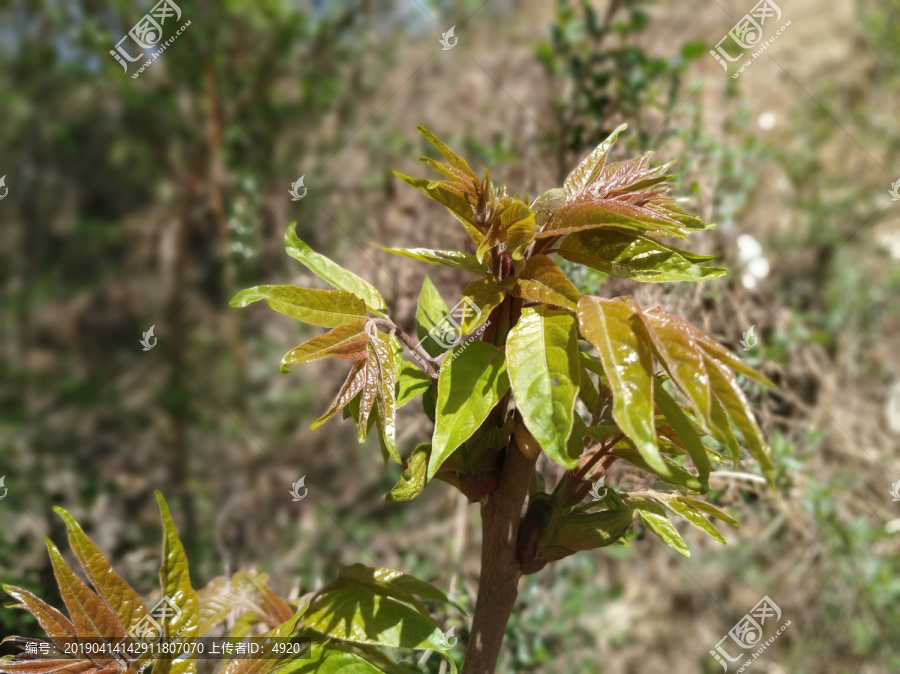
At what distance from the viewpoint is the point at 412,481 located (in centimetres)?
50

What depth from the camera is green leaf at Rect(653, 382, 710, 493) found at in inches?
17.7

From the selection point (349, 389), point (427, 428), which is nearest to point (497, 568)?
point (349, 389)

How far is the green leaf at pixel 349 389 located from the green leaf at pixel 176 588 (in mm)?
173

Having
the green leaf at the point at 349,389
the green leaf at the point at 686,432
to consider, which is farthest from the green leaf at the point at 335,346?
the green leaf at the point at 686,432

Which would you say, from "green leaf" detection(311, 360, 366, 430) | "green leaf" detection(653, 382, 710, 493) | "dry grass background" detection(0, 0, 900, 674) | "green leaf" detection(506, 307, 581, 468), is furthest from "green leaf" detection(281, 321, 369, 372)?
"dry grass background" detection(0, 0, 900, 674)

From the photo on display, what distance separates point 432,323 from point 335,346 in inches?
7.1

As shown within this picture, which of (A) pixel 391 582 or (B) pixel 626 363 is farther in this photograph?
(A) pixel 391 582

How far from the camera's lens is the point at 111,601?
1.80 ft

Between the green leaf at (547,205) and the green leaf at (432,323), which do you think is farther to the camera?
the green leaf at (432,323)

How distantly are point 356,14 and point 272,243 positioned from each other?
796 millimetres

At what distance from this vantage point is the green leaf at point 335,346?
18.8 inches

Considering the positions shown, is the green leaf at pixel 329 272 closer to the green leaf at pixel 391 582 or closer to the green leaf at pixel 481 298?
the green leaf at pixel 481 298

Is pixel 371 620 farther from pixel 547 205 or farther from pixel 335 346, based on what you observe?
pixel 547 205

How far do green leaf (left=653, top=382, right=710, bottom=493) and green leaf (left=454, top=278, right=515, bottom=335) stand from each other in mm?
130
